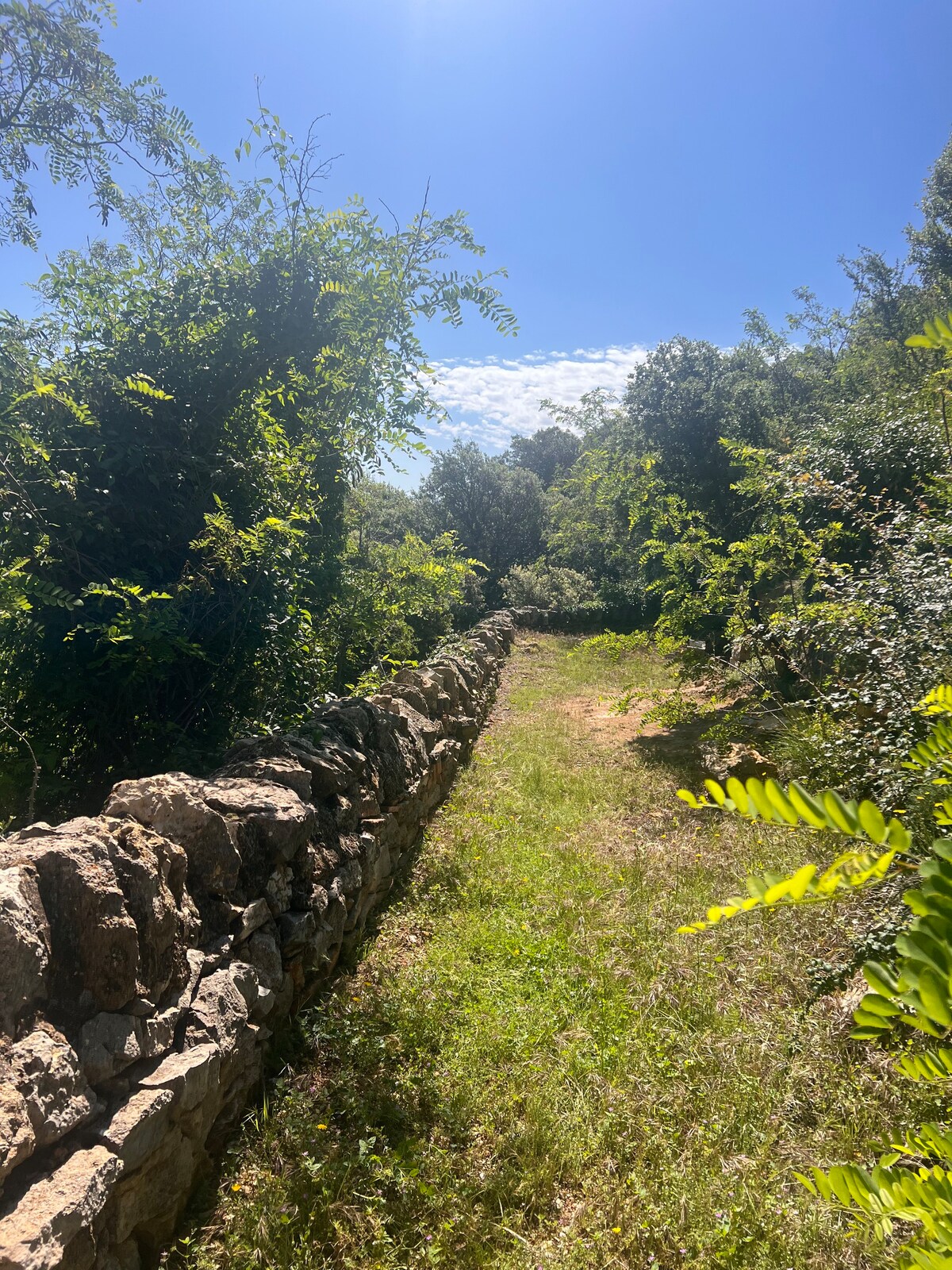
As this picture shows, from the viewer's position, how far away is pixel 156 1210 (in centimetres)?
202

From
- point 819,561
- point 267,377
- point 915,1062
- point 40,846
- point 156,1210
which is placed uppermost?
point 267,377

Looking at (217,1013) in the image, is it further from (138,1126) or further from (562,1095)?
(562,1095)

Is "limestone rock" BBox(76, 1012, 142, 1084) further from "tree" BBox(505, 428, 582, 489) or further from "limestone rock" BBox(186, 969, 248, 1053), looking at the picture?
"tree" BBox(505, 428, 582, 489)

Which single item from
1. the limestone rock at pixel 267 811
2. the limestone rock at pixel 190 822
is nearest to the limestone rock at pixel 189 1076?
the limestone rock at pixel 190 822

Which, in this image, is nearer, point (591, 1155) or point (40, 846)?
point (40, 846)

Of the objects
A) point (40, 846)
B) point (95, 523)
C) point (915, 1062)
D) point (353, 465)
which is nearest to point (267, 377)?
point (353, 465)

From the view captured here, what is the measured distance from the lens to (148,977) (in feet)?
7.04

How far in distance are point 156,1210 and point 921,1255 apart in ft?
7.73

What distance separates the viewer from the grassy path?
2.24 meters

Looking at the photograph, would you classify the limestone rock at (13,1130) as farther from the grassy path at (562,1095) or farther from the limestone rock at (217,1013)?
the grassy path at (562,1095)

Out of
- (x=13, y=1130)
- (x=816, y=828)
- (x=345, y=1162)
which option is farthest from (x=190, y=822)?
(x=816, y=828)

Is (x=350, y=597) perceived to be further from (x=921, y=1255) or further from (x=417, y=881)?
(x=921, y=1255)

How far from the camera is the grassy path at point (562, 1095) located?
2242 mm

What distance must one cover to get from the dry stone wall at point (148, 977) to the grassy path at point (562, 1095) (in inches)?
14.6
